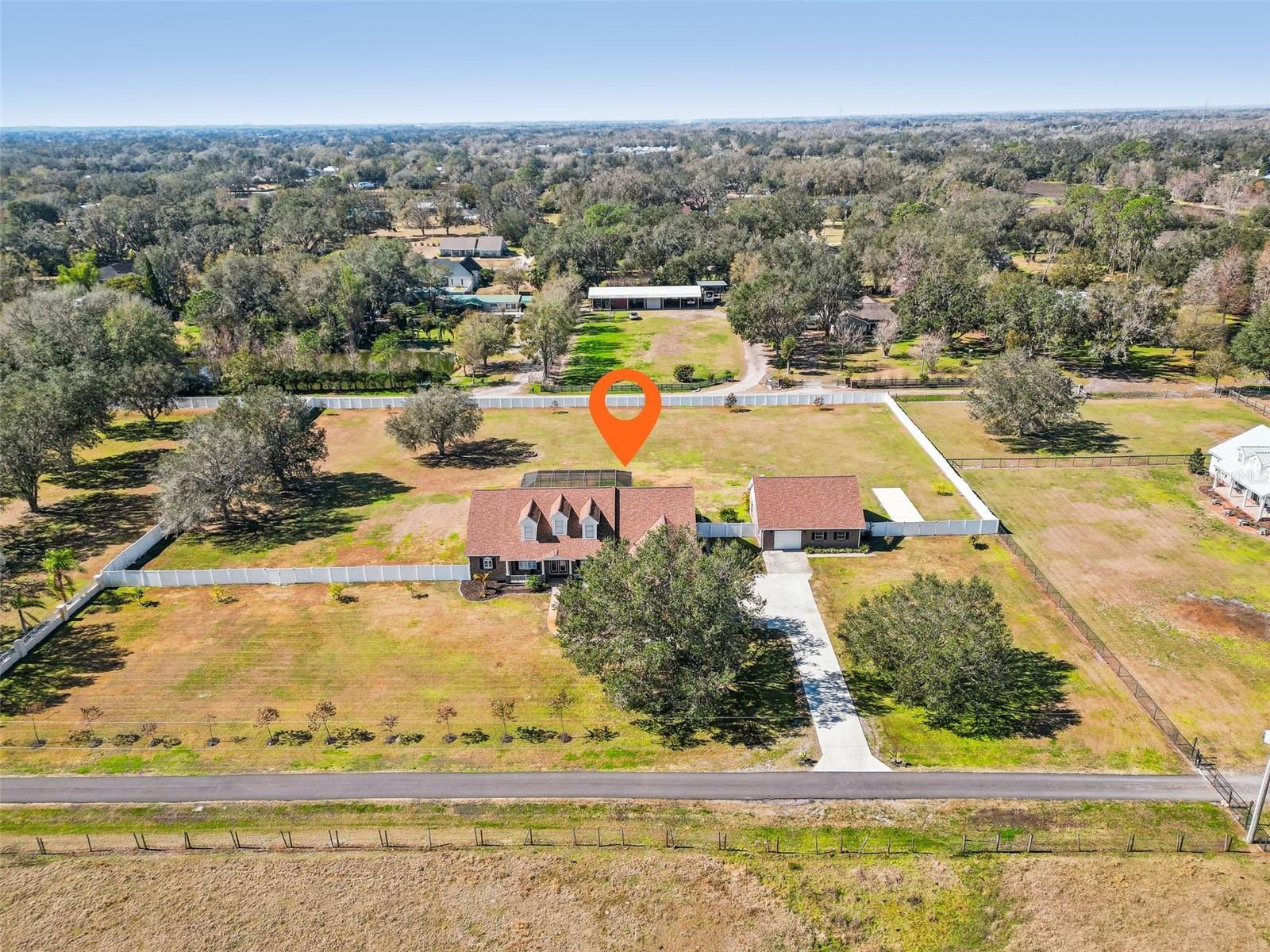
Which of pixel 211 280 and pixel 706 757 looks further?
pixel 211 280

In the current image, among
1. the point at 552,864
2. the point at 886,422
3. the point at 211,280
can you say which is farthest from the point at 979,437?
the point at 211,280

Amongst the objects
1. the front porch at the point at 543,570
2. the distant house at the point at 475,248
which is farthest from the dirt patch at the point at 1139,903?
the distant house at the point at 475,248

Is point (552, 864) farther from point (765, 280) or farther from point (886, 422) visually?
point (765, 280)

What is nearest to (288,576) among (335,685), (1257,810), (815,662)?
(335,685)

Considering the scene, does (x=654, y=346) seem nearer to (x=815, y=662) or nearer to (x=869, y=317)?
(x=869, y=317)

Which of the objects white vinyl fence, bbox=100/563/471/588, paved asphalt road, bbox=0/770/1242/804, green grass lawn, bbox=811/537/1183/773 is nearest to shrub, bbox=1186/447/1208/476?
green grass lawn, bbox=811/537/1183/773

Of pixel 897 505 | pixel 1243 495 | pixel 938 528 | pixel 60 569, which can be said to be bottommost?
pixel 60 569

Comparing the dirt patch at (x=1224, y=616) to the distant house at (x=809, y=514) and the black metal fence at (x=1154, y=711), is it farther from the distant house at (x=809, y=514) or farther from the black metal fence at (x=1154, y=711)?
the distant house at (x=809, y=514)
